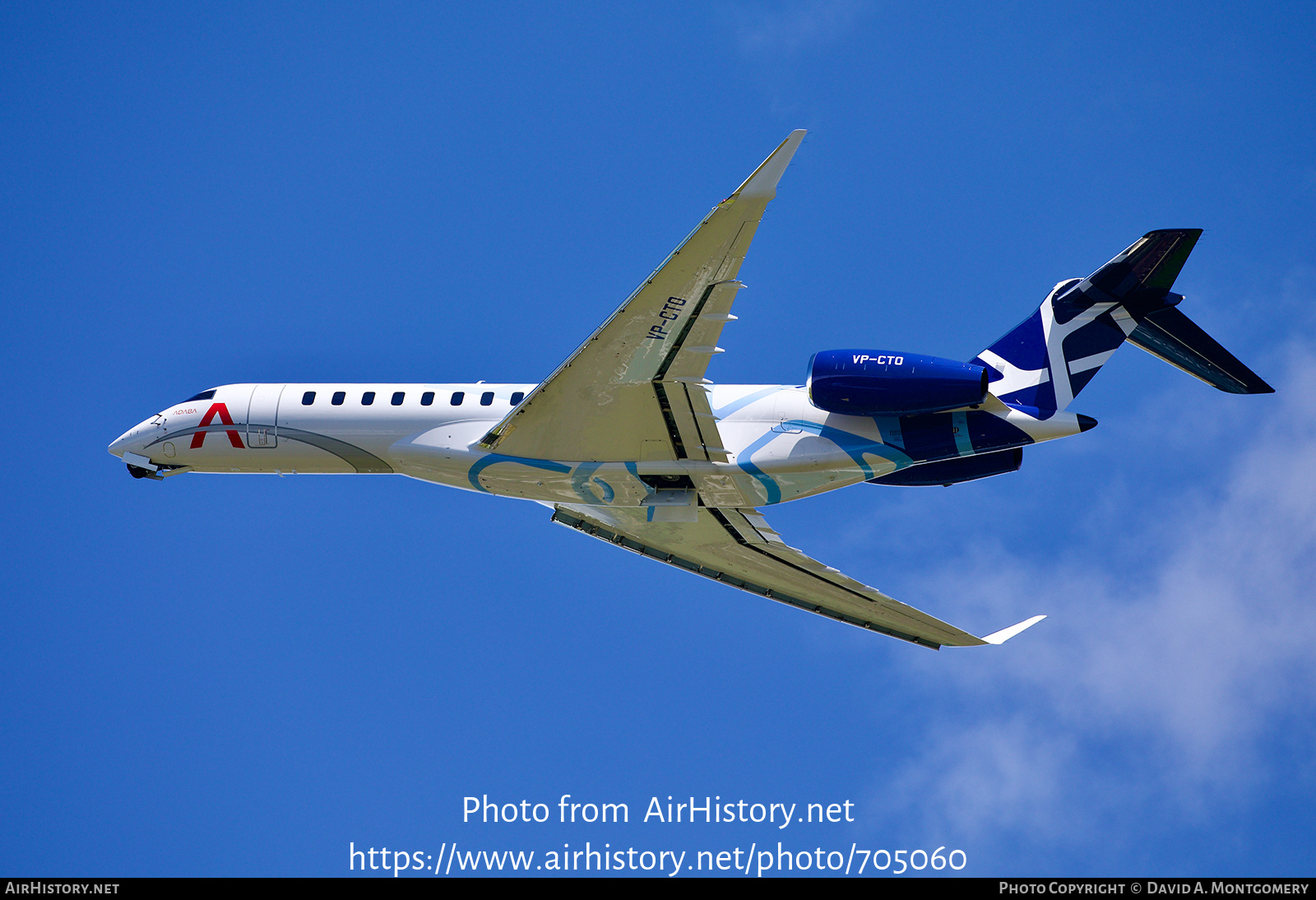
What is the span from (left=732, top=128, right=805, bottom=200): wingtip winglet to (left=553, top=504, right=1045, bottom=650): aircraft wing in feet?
→ 27.0

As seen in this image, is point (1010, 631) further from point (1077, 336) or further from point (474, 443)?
point (474, 443)

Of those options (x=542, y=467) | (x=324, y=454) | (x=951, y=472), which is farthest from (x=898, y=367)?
(x=324, y=454)

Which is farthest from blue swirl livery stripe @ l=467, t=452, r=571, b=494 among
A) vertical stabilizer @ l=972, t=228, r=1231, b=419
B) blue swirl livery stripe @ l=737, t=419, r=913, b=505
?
vertical stabilizer @ l=972, t=228, r=1231, b=419

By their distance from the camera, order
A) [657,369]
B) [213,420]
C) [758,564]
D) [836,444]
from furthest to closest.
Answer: [758,564], [213,420], [836,444], [657,369]

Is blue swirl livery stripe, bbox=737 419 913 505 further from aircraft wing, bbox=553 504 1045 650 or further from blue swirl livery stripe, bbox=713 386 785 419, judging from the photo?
aircraft wing, bbox=553 504 1045 650

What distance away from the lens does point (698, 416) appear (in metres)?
19.3

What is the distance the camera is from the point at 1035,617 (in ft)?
Result: 76.0

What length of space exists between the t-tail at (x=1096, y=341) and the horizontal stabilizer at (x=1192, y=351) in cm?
1

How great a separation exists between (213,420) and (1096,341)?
52.3 ft

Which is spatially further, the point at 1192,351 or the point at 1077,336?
the point at 1077,336

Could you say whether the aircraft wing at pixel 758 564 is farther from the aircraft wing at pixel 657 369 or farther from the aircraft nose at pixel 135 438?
the aircraft nose at pixel 135 438

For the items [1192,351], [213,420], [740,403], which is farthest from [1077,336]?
[213,420]

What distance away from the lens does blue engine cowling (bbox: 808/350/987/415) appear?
18.8 metres
